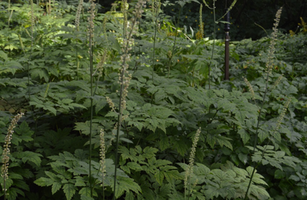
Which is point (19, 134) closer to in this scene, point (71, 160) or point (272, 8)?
point (71, 160)

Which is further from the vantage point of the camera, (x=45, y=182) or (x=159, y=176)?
(x=159, y=176)

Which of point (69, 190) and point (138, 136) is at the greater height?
point (138, 136)

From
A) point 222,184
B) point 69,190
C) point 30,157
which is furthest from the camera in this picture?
point 222,184

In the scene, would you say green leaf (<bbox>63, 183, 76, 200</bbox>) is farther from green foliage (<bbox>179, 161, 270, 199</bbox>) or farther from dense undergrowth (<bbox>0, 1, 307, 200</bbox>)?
green foliage (<bbox>179, 161, 270, 199</bbox>)

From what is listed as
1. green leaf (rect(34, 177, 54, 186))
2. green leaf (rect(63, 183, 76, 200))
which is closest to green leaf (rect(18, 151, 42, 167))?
green leaf (rect(34, 177, 54, 186))

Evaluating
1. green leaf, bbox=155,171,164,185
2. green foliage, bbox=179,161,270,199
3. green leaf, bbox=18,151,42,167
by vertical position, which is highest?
green leaf, bbox=18,151,42,167

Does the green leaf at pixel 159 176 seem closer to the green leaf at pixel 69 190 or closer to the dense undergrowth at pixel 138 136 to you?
the dense undergrowth at pixel 138 136

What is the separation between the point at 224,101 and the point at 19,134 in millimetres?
1769

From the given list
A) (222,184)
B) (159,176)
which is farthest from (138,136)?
(222,184)

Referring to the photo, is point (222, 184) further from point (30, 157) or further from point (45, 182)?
point (30, 157)

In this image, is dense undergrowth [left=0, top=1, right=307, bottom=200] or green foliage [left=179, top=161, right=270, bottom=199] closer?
dense undergrowth [left=0, top=1, right=307, bottom=200]

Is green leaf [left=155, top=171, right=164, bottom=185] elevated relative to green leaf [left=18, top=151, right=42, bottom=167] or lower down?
lower down

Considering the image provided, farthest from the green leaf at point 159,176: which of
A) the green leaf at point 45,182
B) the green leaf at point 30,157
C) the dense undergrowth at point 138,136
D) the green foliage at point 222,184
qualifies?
the green leaf at point 30,157

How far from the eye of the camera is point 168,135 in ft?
8.21
